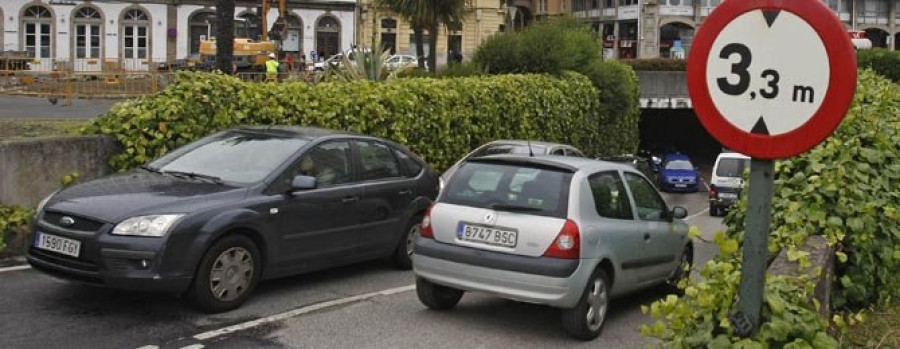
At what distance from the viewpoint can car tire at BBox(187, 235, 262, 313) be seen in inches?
276

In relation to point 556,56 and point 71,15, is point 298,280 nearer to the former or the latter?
point 556,56

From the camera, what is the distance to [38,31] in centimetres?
5288

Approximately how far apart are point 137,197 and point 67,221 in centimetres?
54

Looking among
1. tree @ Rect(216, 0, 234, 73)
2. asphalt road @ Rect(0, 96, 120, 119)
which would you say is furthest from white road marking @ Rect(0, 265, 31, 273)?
asphalt road @ Rect(0, 96, 120, 119)

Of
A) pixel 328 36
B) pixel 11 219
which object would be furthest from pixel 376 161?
pixel 328 36

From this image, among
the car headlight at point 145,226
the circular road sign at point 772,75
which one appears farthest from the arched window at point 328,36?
the circular road sign at point 772,75

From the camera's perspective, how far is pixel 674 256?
28.1 ft

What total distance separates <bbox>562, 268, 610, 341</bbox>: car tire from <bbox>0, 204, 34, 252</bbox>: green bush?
5773mm

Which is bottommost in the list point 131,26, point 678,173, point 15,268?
point 678,173

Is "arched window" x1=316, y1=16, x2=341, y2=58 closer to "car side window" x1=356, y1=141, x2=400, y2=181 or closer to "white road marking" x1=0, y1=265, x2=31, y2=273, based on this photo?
"car side window" x1=356, y1=141, x2=400, y2=181

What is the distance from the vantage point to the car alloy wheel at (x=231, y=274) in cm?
715

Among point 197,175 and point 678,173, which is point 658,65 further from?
point 197,175

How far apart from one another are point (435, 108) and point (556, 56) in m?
7.90

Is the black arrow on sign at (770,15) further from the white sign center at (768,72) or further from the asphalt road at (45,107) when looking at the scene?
the asphalt road at (45,107)
